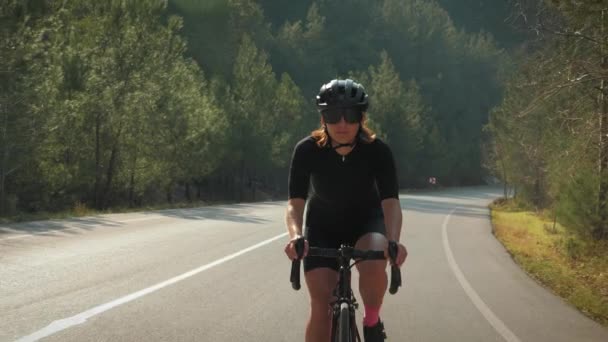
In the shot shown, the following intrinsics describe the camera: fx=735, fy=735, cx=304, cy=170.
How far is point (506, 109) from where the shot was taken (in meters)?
49.0

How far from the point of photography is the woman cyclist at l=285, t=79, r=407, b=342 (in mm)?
4168

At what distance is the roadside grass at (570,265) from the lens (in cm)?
981

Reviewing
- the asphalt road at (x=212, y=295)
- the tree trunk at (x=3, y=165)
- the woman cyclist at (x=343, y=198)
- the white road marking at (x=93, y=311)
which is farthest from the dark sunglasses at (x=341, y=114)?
the tree trunk at (x=3, y=165)

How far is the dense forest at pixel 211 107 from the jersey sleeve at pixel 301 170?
681cm

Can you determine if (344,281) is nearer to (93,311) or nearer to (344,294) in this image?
(344,294)

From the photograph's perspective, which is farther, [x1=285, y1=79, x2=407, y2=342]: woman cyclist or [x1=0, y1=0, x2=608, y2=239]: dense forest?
[x1=0, y1=0, x2=608, y2=239]: dense forest

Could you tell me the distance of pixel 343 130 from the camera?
427 centimetres

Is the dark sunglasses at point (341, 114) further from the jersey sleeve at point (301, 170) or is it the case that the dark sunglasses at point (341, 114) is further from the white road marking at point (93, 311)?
the white road marking at point (93, 311)

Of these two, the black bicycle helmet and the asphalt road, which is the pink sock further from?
the asphalt road

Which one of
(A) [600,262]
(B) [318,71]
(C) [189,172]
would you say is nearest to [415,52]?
(B) [318,71]

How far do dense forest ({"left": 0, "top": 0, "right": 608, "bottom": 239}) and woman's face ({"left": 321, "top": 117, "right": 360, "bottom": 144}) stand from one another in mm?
6696

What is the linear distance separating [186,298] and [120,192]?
32.5 meters

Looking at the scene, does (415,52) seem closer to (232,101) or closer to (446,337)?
(232,101)

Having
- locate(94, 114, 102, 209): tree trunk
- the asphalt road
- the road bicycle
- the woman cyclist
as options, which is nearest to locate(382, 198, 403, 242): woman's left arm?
the woman cyclist
